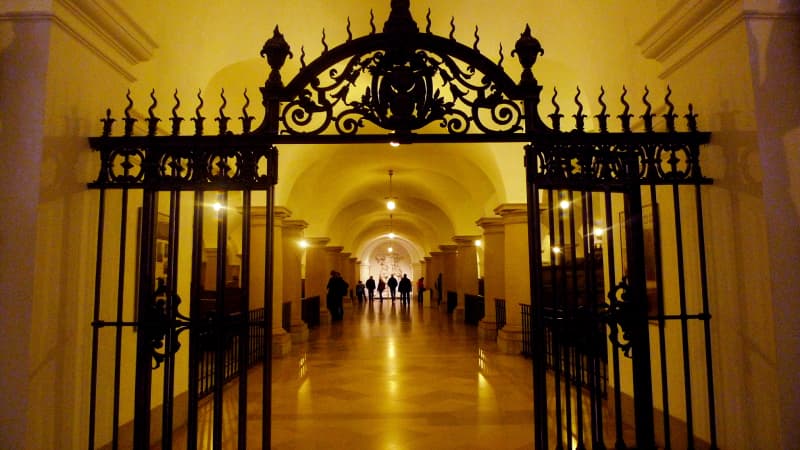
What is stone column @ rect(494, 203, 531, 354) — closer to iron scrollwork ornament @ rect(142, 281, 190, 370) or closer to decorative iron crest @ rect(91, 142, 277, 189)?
decorative iron crest @ rect(91, 142, 277, 189)

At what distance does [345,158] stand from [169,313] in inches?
397

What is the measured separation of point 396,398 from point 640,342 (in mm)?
3932

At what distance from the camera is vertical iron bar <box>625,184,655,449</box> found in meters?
3.28

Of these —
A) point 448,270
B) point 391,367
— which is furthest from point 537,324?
point 448,270

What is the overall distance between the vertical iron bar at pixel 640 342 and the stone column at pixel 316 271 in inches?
519

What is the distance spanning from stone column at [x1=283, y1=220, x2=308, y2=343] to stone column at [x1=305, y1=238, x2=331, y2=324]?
11.1 feet

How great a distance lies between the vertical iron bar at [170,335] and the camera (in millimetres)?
3145

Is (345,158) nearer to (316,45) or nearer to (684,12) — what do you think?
(316,45)

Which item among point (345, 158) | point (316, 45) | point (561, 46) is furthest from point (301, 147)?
point (561, 46)

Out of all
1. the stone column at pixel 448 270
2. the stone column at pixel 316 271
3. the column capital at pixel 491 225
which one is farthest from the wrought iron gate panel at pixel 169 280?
the stone column at pixel 448 270

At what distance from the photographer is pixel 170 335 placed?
3.23m

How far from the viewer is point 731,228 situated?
3.19m

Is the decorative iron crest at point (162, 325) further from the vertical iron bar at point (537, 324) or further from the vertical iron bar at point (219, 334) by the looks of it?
the vertical iron bar at point (537, 324)

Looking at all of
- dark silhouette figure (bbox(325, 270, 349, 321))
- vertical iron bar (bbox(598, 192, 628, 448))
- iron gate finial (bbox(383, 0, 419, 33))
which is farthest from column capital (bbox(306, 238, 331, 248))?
vertical iron bar (bbox(598, 192, 628, 448))
